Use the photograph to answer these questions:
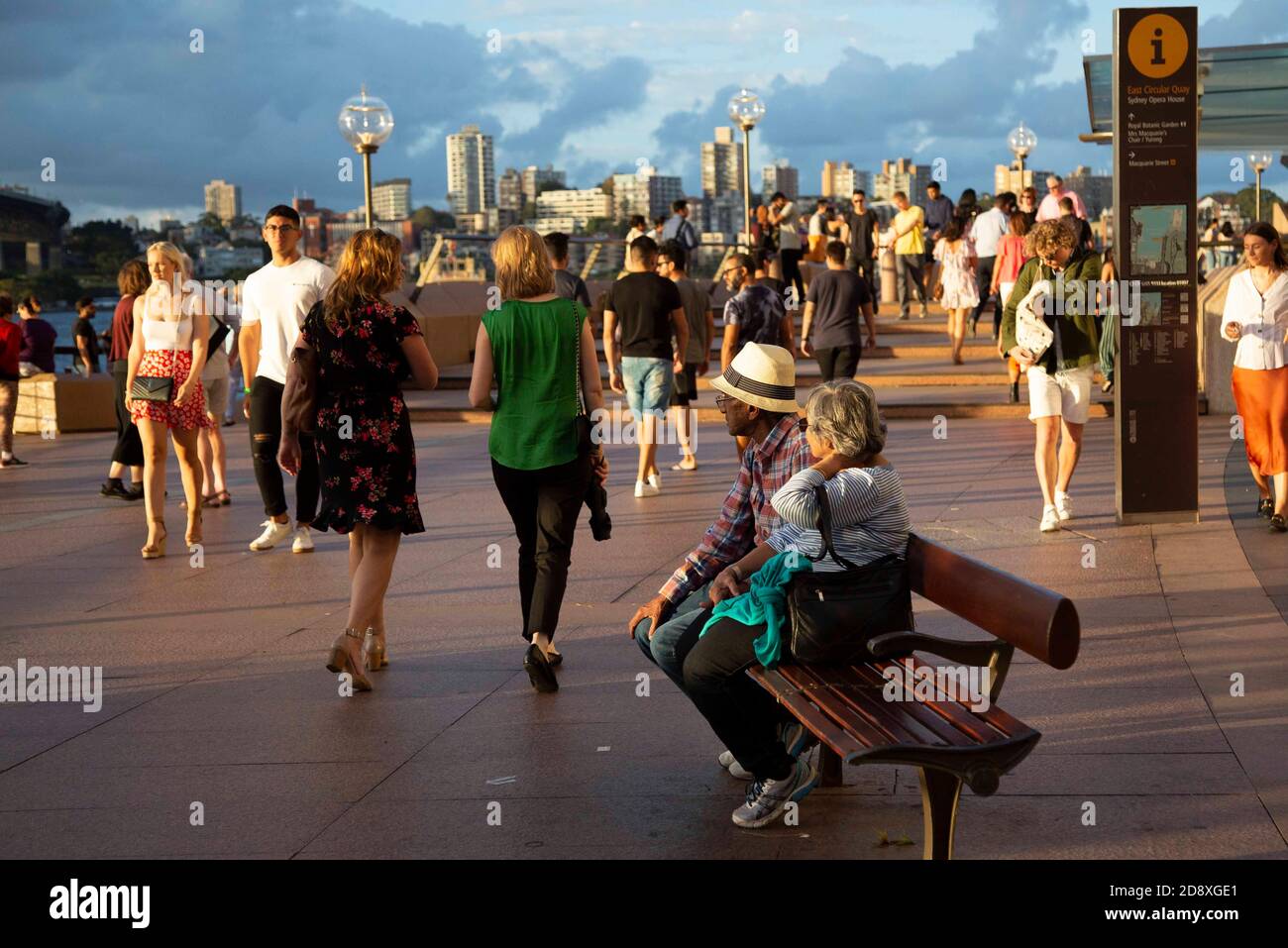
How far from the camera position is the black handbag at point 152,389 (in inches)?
403

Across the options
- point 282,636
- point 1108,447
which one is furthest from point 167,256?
point 1108,447

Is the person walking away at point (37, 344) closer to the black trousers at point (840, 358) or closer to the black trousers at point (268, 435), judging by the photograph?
the black trousers at point (840, 358)

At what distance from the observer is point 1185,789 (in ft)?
17.0

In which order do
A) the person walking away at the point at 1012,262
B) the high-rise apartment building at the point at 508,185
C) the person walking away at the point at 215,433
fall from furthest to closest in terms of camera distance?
the high-rise apartment building at the point at 508,185
the person walking away at the point at 1012,262
the person walking away at the point at 215,433

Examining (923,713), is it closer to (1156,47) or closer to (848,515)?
(848,515)

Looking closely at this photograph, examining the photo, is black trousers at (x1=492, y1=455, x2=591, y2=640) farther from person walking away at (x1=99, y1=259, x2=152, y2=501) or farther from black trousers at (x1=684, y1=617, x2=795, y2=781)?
person walking away at (x1=99, y1=259, x2=152, y2=501)

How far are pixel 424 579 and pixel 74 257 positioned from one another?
44.5 m

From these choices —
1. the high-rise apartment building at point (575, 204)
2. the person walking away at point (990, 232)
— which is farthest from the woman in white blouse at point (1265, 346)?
the high-rise apartment building at point (575, 204)

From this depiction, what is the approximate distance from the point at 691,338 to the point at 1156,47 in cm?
665

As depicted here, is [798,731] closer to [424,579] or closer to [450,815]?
[450,815]

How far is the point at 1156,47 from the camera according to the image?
10.0 meters

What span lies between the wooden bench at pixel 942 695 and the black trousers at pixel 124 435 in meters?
9.15

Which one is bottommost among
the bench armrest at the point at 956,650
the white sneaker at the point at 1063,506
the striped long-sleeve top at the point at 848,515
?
the white sneaker at the point at 1063,506

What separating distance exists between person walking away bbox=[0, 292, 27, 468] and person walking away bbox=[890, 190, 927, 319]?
45.6ft
